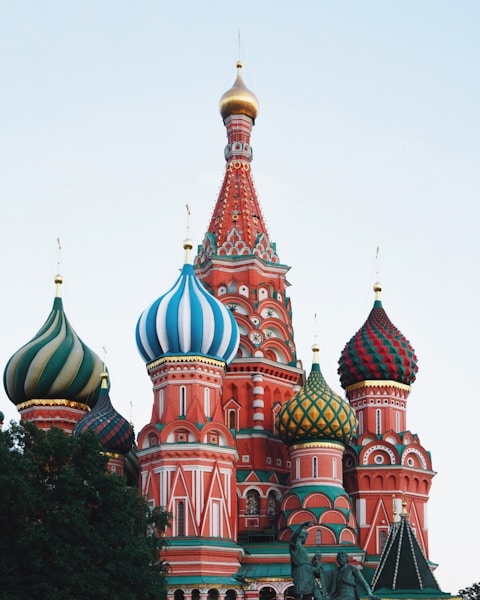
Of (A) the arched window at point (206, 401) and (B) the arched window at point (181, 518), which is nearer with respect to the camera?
(B) the arched window at point (181, 518)

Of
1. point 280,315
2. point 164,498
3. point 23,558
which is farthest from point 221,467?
point 23,558

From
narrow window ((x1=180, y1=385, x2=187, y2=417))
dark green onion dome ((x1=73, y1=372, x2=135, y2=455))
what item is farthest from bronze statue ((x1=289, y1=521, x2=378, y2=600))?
dark green onion dome ((x1=73, y1=372, x2=135, y2=455))

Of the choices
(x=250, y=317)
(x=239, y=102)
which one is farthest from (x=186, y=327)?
(x=239, y=102)

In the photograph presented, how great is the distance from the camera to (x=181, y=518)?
3231cm

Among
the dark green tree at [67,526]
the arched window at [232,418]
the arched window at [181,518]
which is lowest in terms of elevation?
the dark green tree at [67,526]

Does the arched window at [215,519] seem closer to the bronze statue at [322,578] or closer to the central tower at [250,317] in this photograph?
the central tower at [250,317]

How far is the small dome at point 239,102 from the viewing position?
4144 centimetres

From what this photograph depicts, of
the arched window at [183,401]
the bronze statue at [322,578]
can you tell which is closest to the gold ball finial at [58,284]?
the arched window at [183,401]

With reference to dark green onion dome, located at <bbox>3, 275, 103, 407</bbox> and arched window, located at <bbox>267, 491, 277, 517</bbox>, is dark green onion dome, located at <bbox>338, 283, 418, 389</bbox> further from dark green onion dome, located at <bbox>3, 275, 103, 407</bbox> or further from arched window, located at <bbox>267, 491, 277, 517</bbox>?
dark green onion dome, located at <bbox>3, 275, 103, 407</bbox>

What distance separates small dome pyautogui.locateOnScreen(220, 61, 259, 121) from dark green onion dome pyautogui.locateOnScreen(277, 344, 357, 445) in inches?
434

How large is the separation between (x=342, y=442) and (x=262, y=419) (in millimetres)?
2866

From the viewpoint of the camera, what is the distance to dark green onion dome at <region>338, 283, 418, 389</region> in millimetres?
38594

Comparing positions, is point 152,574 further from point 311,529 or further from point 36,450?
point 311,529

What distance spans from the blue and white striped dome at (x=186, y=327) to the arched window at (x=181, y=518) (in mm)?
4313
